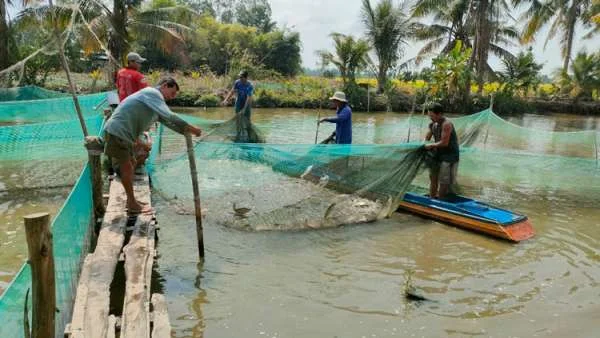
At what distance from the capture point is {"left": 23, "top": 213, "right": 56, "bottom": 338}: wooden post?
225cm

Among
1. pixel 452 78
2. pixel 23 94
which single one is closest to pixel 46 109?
pixel 23 94

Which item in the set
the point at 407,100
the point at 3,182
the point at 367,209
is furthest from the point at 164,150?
the point at 407,100

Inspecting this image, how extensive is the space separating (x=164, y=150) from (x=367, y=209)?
4.37m

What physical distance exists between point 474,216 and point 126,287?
156 inches

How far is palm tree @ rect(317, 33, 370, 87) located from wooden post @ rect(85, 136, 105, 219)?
1771 cm

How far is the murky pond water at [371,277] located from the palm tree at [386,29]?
56.3 feet

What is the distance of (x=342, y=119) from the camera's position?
6.71 meters

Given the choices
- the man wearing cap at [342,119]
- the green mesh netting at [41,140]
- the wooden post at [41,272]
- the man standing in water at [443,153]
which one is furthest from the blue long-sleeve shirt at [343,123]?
the wooden post at [41,272]

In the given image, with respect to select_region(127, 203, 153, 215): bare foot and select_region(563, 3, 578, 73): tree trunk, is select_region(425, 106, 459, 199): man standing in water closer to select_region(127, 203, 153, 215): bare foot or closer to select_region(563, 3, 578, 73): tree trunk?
select_region(127, 203, 153, 215): bare foot

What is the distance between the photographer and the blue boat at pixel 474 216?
5.47 meters

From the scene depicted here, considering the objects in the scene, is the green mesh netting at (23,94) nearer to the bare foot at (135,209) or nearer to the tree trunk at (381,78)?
the bare foot at (135,209)

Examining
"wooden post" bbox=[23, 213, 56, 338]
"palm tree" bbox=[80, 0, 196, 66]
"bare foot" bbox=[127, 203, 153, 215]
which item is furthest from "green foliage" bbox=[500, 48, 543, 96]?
"wooden post" bbox=[23, 213, 56, 338]

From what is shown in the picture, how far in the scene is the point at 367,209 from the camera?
6023mm

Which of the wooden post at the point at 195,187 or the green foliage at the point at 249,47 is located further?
the green foliage at the point at 249,47
